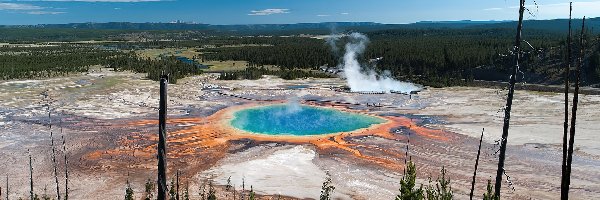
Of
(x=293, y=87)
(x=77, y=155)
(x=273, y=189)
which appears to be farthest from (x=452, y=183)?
(x=293, y=87)

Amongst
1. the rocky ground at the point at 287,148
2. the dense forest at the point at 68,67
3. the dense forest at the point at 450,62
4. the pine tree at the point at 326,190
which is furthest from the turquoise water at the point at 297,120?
the dense forest at the point at 450,62

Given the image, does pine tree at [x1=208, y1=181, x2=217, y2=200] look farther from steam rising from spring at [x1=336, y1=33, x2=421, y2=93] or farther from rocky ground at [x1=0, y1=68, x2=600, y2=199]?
steam rising from spring at [x1=336, y1=33, x2=421, y2=93]

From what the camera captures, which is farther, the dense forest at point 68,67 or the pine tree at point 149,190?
the dense forest at point 68,67

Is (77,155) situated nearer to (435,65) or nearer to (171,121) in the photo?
(171,121)

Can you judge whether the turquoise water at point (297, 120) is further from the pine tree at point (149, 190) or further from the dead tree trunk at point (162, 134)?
the dead tree trunk at point (162, 134)

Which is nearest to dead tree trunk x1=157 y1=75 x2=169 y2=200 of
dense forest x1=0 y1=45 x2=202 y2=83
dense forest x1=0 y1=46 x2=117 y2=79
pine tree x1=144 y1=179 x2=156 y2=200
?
pine tree x1=144 y1=179 x2=156 y2=200

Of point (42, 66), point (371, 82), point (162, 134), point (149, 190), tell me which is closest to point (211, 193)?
point (149, 190)
